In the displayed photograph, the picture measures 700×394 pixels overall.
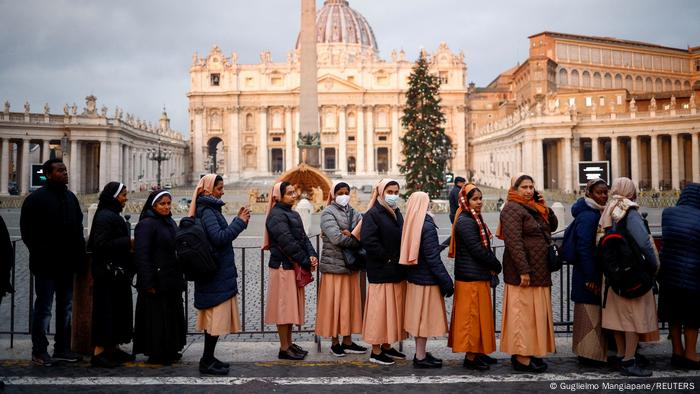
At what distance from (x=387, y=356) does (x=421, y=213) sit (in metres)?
1.62

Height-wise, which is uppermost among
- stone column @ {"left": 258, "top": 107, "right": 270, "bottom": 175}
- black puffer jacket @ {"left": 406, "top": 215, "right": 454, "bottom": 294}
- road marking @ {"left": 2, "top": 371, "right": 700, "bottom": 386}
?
stone column @ {"left": 258, "top": 107, "right": 270, "bottom": 175}

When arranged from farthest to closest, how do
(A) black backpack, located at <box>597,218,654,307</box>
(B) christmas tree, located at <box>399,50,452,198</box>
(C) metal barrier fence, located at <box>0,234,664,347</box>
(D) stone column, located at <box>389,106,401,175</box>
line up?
1. (D) stone column, located at <box>389,106,401,175</box>
2. (B) christmas tree, located at <box>399,50,452,198</box>
3. (C) metal barrier fence, located at <box>0,234,664,347</box>
4. (A) black backpack, located at <box>597,218,654,307</box>

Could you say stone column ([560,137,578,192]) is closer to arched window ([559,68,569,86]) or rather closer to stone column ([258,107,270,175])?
arched window ([559,68,569,86])

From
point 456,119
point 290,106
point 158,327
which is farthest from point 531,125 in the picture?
point 158,327

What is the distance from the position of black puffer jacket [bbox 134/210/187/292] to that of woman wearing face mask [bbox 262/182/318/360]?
1004 millimetres

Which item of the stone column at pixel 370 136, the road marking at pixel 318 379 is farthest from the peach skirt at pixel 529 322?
the stone column at pixel 370 136

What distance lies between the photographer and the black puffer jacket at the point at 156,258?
5727mm

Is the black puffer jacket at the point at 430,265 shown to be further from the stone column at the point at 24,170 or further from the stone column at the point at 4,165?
the stone column at the point at 24,170

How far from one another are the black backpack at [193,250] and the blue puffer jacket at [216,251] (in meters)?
0.10

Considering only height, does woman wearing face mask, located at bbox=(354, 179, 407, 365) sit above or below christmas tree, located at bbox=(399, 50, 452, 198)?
below

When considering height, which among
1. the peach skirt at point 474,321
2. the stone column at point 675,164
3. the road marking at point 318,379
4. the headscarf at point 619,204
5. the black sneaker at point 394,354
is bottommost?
the road marking at point 318,379

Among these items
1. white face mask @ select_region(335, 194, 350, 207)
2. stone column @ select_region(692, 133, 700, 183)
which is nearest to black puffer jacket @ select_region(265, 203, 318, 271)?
white face mask @ select_region(335, 194, 350, 207)

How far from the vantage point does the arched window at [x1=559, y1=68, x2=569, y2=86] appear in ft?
212

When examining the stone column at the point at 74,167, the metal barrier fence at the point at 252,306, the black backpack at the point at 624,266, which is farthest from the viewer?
the stone column at the point at 74,167
